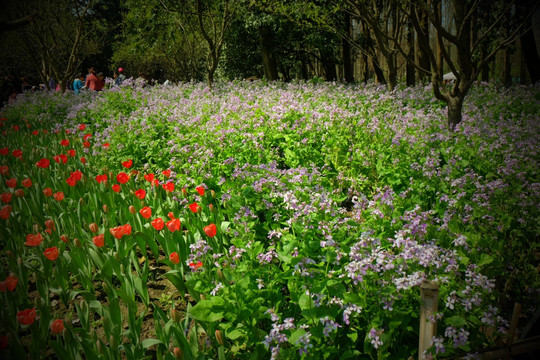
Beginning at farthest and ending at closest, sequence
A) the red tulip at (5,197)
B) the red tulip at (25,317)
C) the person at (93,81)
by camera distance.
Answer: the person at (93,81)
the red tulip at (5,197)
the red tulip at (25,317)

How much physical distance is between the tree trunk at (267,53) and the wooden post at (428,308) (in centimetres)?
1529

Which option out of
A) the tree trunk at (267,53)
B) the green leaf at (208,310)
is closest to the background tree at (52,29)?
the tree trunk at (267,53)

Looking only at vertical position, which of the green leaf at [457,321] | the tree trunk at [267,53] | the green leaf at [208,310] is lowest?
the green leaf at [208,310]

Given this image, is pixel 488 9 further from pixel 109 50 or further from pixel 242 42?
pixel 109 50

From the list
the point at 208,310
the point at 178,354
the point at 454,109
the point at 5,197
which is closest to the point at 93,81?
the point at 5,197

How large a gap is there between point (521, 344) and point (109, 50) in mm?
41359

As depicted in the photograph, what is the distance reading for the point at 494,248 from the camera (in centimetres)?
232

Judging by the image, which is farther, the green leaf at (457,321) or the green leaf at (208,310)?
the green leaf at (208,310)

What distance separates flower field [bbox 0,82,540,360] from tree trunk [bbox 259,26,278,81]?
34.9ft

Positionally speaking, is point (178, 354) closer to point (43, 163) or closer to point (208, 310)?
point (208, 310)

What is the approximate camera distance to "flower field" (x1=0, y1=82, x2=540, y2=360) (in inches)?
78.6

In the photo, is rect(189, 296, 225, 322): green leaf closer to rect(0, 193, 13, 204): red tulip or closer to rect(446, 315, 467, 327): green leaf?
rect(446, 315, 467, 327): green leaf

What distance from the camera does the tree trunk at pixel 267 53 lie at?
16.2m

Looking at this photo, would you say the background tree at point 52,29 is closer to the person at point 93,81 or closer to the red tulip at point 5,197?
the person at point 93,81
